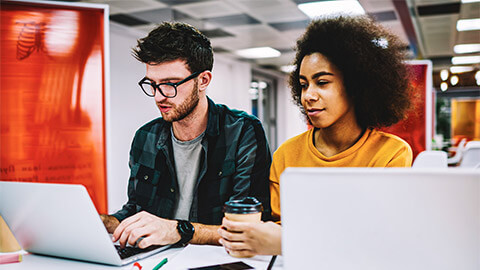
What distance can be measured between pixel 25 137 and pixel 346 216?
2728 millimetres

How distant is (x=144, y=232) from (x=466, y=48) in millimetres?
8063

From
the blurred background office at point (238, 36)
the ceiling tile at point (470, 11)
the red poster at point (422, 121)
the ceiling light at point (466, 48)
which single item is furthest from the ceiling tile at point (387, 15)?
the ceiling light at point (466, 48)

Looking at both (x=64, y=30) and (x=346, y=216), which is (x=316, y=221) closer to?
(x=346, y=216)

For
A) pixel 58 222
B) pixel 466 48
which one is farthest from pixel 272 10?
pixel 466 48

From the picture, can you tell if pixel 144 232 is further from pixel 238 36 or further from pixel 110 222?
pixel 238 36

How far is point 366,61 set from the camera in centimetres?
145

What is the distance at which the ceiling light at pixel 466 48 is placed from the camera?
726 centimetres

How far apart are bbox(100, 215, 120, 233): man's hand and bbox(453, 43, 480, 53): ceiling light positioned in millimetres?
7474

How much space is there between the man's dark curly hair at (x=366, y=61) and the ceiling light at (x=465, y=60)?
8.07 meters

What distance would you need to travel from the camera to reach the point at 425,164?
2086 mm

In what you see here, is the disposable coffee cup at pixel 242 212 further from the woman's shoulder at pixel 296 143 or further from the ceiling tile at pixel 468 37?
the ceiling tile at pixel 468 37

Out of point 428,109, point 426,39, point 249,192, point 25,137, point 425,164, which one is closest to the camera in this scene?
point 249,192

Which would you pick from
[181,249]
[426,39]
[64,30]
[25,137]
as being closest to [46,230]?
[181,249]

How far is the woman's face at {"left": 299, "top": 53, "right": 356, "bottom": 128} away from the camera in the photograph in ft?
4.57
